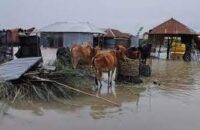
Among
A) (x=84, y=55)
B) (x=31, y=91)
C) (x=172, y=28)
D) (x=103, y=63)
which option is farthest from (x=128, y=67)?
(x=172, y=28)

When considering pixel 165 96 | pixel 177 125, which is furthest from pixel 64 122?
pixel 165 96

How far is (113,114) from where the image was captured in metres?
9.82

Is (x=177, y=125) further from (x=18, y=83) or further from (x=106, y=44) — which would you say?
(x=106, y=44)

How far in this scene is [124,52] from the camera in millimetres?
14820

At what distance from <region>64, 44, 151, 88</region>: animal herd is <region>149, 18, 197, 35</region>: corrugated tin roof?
55.1 feet

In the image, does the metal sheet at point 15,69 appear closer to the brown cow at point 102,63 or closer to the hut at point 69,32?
the brown cow at point 102,63

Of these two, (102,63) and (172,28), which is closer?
(102,63)

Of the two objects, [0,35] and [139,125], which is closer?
[139,125]

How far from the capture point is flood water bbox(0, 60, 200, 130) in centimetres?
877

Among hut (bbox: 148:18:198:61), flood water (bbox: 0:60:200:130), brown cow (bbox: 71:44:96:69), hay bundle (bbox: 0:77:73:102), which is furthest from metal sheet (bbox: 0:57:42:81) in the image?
hut (bbox: 148:18:198:61)

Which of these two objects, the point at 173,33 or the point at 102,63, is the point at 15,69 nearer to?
the point at 102,63

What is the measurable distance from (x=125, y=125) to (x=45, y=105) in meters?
2.26

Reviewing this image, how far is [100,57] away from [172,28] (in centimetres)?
1978

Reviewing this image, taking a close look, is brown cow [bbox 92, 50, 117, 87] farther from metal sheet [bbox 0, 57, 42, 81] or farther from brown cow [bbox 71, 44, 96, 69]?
metal sheet [bbox 0, 57, 42, 81]
